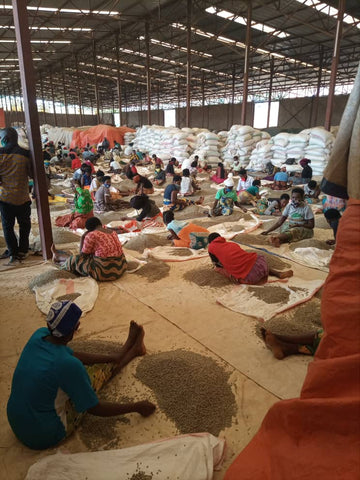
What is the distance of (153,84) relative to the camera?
1116 inches

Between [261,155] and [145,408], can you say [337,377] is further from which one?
[261,155]


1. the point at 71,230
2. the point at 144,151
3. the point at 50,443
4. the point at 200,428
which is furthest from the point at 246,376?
the point at 144,151

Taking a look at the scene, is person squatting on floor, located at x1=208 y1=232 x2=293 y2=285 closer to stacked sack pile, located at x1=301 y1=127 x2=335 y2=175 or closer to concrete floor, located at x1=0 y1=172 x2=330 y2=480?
concrete floor, located at x1=0 y1=172 x2=330 y2=480

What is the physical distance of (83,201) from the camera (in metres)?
5.37

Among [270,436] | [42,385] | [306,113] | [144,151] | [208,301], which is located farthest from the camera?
A: [306,113]

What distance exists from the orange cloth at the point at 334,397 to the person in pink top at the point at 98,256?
280 centimetres

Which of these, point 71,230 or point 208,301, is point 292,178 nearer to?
point 71,230

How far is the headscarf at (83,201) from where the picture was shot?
5332 millimetres

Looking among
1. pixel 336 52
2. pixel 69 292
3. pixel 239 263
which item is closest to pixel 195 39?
pixel 336 52

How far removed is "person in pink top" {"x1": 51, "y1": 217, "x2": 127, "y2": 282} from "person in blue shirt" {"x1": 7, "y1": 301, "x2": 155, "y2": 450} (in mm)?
2053

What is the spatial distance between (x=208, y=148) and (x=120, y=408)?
11.9 meters

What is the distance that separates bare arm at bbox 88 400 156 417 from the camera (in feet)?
5.55

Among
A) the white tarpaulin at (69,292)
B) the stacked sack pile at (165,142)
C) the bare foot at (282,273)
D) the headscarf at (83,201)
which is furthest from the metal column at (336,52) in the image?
the white tarpaulin at (69,292)

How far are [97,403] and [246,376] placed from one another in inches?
41.4
